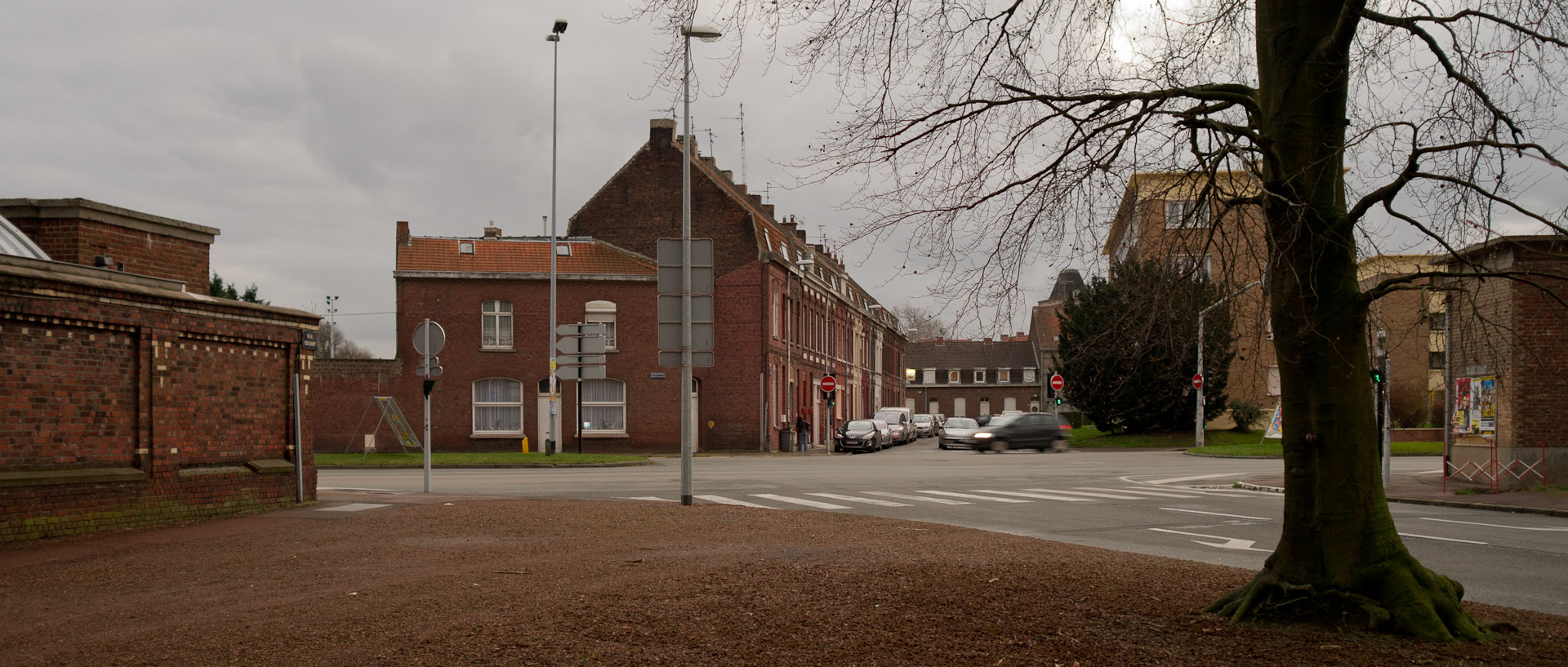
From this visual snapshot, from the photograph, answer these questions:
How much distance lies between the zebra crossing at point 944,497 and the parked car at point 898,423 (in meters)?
32.0

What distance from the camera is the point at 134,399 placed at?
41.2ft

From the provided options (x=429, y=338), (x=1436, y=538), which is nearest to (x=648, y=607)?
(x=1436, y=538)

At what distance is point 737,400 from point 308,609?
1419 inches

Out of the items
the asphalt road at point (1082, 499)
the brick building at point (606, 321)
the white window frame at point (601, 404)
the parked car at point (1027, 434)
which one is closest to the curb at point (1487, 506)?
the asphalt road at point (1082, 499)

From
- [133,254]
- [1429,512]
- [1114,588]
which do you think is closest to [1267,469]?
[1429,512]

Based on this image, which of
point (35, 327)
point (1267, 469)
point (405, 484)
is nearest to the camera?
point (35, 327)

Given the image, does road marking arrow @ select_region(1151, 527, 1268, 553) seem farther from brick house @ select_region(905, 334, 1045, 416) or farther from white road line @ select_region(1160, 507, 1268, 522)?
brick house @ select_region(905, 334, 1045, 416)

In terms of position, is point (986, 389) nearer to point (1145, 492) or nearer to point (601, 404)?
point (601, 404)

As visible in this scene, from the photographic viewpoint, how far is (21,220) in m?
17.5

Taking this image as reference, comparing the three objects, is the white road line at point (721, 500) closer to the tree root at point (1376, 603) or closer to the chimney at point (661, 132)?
the tree root at point (1376, 603)

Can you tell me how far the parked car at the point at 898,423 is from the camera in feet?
181

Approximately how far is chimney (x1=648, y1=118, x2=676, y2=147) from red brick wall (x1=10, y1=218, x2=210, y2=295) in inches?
1120

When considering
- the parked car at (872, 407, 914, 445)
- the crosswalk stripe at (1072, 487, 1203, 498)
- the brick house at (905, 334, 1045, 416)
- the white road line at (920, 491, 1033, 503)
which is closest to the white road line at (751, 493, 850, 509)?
the white road line at (920, 491, 1033, 503)

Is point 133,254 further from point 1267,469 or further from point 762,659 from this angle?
point 1267,469
